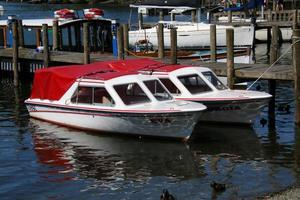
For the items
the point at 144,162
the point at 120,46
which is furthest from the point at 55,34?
the point at 144,162

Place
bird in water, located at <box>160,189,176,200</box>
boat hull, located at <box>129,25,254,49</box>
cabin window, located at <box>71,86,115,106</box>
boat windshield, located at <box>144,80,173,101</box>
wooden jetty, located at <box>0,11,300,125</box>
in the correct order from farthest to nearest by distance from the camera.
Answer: boat hull, located at <box>129,25,254,49</box>, wooden jetty, located at <box>0,11,300,125</box>, boat windshield, located at <box>144,80,173,101</box>, cabin window, located at <box>71,86,115,106</box>, bird in water, located at <box>160,189,176,200</box>

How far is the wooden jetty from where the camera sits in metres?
20.1

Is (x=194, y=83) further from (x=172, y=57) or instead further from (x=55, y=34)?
(x=55, y=34)

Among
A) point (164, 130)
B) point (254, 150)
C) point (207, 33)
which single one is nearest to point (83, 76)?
point (164, 130)

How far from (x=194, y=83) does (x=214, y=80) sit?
0.72 metres

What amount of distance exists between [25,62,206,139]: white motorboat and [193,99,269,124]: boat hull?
5.33ft

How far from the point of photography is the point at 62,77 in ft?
68.3

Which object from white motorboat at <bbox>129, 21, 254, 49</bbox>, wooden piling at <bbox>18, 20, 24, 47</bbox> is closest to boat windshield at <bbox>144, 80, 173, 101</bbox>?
wooden piling at <bbox>18, 20, 24, 47</bbox>

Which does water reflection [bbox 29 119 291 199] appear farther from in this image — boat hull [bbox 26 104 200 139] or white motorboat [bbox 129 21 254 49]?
white motorboat [bbox 129 21 254 49]

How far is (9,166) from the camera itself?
54.7 ft

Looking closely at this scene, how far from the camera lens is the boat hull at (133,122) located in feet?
59.9

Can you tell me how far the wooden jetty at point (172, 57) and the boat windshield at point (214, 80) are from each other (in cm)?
47

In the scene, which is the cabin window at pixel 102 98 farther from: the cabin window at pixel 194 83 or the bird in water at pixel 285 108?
the bird in water at pixel 285 108

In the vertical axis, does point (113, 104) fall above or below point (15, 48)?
below
